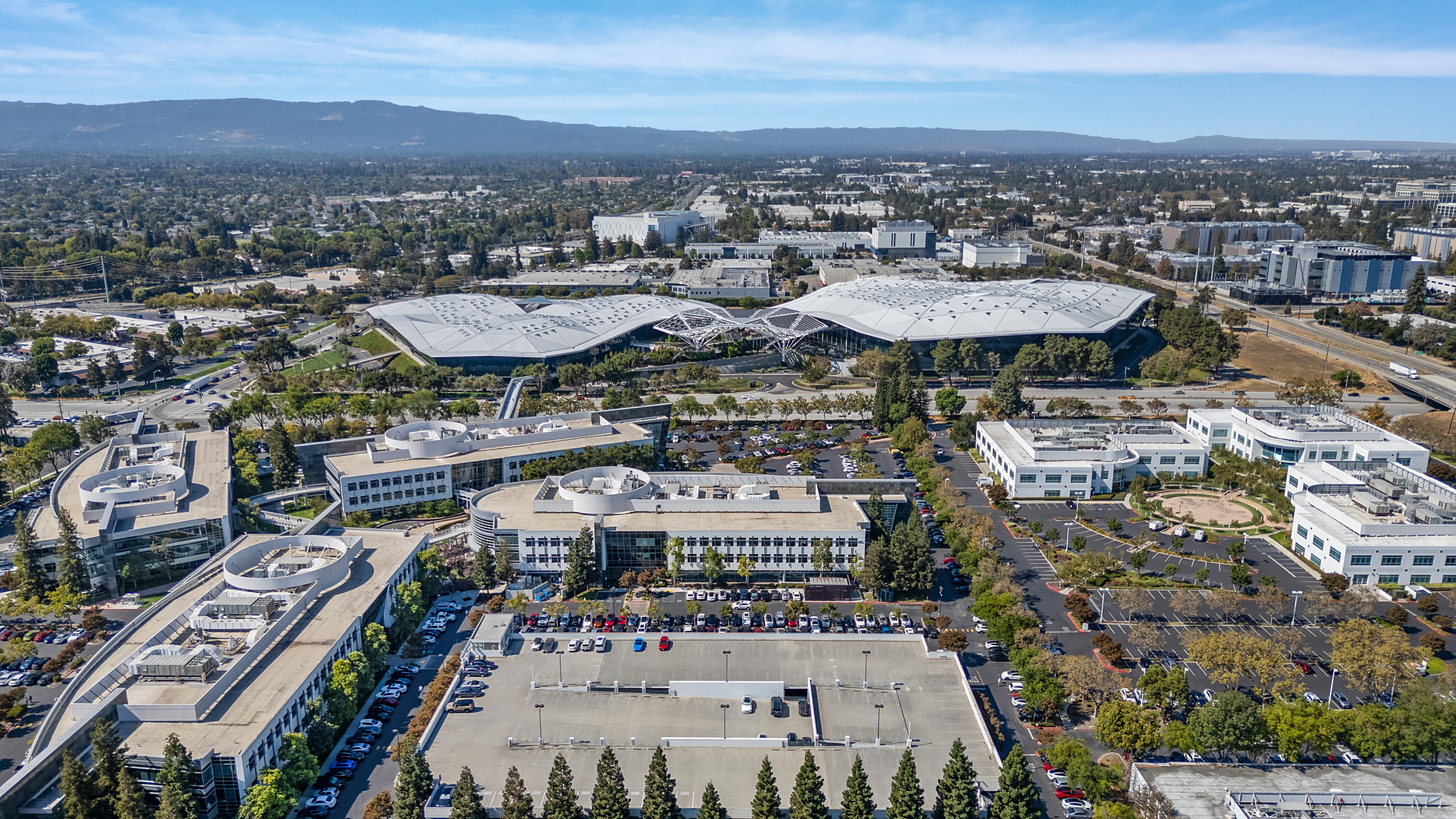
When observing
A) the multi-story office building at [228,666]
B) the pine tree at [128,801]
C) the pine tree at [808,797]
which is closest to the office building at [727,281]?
the multi-story office building at [228,666]

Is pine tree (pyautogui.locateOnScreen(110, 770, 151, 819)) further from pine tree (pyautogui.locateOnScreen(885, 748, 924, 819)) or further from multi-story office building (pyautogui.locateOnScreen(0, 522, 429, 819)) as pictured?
pine tree (pyautogui.locateOnScreen(885, 748, 924, 819))

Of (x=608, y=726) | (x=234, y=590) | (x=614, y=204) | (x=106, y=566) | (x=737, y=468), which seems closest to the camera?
(x=608, y=726)

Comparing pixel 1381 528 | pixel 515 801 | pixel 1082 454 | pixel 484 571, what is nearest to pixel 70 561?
pixel 484 571

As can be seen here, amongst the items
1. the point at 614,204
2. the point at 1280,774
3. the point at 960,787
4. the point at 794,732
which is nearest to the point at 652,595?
the point at 794,732

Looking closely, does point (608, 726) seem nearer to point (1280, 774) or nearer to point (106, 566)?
point (1280, 774)

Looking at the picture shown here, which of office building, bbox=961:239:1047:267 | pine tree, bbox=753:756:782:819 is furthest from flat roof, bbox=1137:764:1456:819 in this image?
office building, bbox=961:239:1047:267

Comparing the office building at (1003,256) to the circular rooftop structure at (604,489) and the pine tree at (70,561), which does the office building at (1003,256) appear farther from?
the pine tree at (70,561)

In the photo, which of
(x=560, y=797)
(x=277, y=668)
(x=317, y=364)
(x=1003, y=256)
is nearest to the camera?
(x=560, y=797)

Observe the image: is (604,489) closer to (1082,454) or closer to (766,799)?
(766,799)
